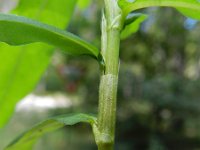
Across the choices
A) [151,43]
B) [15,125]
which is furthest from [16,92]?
[15,125]

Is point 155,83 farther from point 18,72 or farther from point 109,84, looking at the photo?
point 109,84

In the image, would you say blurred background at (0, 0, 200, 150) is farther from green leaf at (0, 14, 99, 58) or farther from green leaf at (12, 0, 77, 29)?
green leaf at (0, 14, 99, 58)

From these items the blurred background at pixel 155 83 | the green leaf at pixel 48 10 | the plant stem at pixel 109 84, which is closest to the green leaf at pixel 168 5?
the plant stem at pixel 109 84

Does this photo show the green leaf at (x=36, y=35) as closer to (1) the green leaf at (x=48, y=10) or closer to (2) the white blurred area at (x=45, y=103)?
(1) the green leaf at (x=48, y=10)

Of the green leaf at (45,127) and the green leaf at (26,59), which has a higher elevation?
the green leaf at (26,59)

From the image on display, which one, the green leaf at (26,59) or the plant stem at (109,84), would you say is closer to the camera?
the plant stem at (109,84)

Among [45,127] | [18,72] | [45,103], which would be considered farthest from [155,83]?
[45,103]

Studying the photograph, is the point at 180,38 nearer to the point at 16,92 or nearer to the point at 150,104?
the point at 150,104

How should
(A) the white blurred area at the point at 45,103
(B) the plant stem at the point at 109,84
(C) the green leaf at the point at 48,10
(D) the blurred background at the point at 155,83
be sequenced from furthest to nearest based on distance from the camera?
(A) the white blurred area at the point at 45,103 → (D) the blurred background at the point at 155,83 → (C) the green leaf at the point at 48,10 → (B) the plant stem at the point at 109,84
